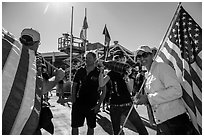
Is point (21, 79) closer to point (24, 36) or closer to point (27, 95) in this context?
point (27, 95)

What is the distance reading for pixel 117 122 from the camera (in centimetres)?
341

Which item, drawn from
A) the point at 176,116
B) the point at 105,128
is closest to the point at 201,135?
the point at 176,116

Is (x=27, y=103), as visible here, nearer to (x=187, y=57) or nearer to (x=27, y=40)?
(x=27, y=40)

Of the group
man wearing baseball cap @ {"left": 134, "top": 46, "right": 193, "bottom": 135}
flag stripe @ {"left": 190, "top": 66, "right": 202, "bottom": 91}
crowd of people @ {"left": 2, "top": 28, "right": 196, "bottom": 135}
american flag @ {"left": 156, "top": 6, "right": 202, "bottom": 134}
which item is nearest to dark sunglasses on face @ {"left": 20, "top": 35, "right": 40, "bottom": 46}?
crowd of people @ {"left": 2, "top": 28, "right": 196, "bottom": 135}

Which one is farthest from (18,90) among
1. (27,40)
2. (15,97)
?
(27,40)

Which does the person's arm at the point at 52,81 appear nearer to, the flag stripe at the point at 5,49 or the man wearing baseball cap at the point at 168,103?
the flag stripe at the point at 5,49

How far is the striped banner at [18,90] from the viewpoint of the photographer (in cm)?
132

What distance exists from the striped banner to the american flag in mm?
1661

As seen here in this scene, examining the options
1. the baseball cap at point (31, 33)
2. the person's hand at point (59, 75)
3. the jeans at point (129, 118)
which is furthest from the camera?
the jeans at point (129, 118)

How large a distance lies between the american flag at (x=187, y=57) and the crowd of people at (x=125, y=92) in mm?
118

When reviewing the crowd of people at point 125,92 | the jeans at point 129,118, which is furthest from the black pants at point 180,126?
the jeans at point 129,118

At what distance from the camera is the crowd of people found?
2.11 metres

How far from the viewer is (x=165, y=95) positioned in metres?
2.11

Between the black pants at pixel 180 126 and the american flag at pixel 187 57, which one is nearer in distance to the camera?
the black pants at pixel 180 126
